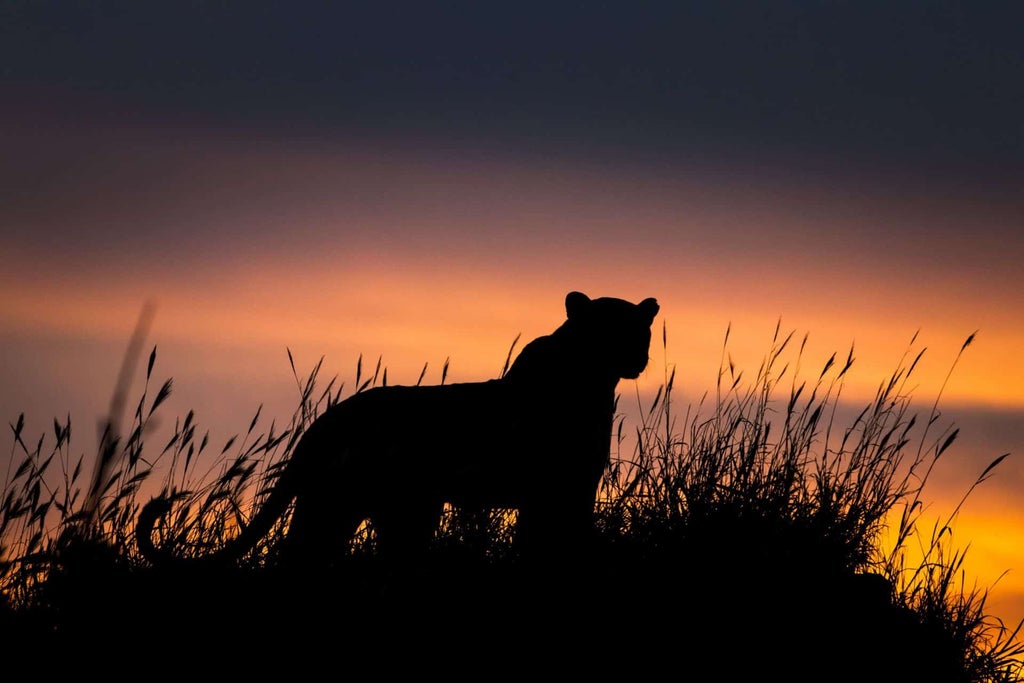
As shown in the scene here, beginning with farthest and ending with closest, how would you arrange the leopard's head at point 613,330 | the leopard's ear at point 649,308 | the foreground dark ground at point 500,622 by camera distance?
the leopard's ear at point 649,308 < the leopard's head at point 613,330 < the foreground dark ground at point 500,622

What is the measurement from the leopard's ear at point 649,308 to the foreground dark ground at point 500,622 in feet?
5.58

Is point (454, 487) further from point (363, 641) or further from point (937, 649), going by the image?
point (937, 649)

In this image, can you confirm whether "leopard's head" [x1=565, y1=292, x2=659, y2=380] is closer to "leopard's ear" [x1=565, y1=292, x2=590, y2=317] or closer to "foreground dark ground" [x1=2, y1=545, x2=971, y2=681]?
"leopard's ear" [x1=565, y1=292, x2=590, y2=317]

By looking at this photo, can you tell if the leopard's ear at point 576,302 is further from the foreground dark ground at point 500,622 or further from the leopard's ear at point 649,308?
the foreground dark ground at point 500,622

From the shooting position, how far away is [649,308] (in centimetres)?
584

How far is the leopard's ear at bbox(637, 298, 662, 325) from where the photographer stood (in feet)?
19.2

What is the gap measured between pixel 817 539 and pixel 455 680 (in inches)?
85.9

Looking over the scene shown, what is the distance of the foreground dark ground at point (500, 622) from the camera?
3055 millimetres

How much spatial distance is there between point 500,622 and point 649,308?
2.59m

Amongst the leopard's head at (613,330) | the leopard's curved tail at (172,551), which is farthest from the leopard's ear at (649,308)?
the leopard's curved tail at (172,551)

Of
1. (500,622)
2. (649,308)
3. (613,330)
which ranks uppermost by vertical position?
(649,308)

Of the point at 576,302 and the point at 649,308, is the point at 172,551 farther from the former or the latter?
the point at 649,308

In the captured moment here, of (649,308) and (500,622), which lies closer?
(500,622)

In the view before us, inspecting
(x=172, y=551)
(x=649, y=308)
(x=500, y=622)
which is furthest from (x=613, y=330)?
(x=172, y=551)
